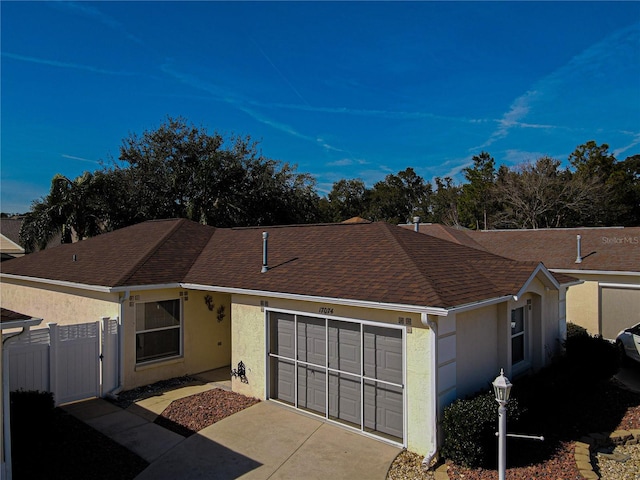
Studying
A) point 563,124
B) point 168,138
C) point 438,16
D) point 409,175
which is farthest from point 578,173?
point 168,138

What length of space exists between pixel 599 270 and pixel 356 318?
1272 cm

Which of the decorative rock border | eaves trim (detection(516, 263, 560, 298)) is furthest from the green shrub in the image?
eaves trim (detection(516, 263, 560, 298))

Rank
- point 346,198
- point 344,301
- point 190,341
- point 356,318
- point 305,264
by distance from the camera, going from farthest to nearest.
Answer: point 346,198
point 190,341
point 305,264
point 356,318
point 344,301

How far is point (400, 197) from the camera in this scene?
2562 inches

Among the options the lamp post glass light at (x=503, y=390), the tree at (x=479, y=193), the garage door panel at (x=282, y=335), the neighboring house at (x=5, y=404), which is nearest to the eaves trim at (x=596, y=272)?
the lamp post glass light at (x=503, y=390)

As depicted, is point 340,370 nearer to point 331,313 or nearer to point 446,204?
point 331,313

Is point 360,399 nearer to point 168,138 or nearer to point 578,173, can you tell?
point 168,138

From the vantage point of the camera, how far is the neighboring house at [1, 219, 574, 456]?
712 centimetres

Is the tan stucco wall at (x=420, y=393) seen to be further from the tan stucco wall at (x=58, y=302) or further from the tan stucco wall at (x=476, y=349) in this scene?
Result: the tan stucco wall at (x=58, y=302)

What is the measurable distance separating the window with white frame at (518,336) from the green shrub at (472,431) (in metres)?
3.22

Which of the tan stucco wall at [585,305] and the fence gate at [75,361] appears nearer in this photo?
the fence gate at [75,361]

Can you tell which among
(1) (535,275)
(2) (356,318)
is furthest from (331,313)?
(1) (535,275)

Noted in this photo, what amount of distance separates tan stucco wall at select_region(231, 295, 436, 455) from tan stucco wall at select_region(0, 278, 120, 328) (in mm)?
3217

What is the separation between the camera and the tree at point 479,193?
4638 cm
